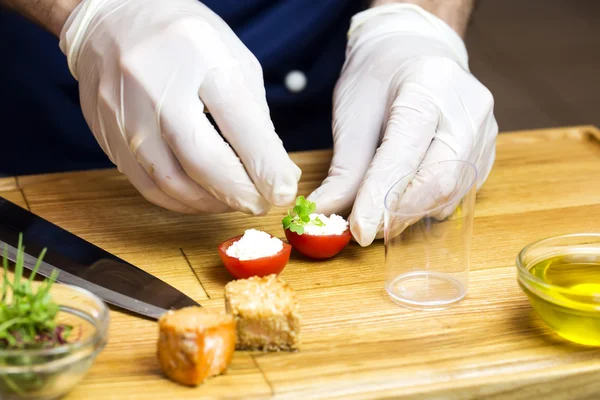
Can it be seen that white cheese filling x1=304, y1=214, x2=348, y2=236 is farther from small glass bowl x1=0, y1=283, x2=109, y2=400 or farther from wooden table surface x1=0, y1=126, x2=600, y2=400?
small glass bowl x1=0, y1=283, x2=109, y2=400

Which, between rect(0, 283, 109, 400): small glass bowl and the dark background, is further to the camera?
the dark background

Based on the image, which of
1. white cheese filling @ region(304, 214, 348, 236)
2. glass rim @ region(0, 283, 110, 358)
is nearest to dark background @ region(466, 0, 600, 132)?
white cheese filling @ region(304, 214, 348, 236)

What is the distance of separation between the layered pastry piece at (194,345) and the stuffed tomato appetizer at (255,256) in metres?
0.21

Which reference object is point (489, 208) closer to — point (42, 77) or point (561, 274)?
point (561, 274)

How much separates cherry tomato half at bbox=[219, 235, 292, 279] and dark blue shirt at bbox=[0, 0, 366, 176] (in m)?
0.79

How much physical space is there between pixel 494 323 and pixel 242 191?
0.47 m

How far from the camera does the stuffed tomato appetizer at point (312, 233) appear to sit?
1319 millimetres

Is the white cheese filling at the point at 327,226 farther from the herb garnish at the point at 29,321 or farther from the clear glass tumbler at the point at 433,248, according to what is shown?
the herb garnish at the point at 29,321

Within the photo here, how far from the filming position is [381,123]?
5.05 feet

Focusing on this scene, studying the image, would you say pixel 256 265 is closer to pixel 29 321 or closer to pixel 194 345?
pixel 194 345

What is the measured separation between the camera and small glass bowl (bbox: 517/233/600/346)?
106cm

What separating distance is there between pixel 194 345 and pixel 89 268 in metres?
0.34

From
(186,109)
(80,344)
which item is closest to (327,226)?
(186,109)

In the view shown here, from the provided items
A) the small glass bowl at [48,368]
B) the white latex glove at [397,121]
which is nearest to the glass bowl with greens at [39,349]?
the small glass bowl at [48,368]
